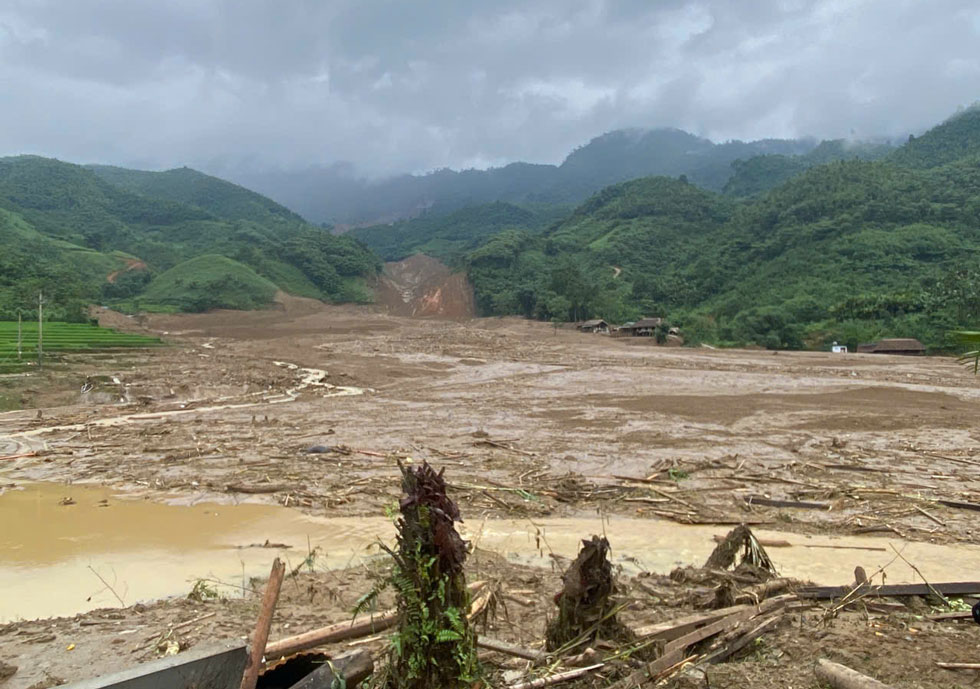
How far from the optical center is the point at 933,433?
1563 cm

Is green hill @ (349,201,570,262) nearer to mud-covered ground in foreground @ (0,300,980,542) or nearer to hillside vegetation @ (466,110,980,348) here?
hillside vegetation @ (466,110,980,348)

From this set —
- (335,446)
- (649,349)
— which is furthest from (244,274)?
(335,446)

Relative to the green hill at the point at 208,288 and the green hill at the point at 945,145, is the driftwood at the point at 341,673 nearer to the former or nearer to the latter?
the green hill at the point at 208,288

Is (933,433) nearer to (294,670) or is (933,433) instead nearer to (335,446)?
(335,446)

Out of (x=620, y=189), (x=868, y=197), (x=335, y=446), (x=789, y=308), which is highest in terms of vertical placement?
(x=620, y=189)

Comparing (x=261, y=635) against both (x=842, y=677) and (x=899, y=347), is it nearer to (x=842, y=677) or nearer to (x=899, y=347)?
(x=842, y=677)

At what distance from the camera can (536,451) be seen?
44.7ft

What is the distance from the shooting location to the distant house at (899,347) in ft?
140

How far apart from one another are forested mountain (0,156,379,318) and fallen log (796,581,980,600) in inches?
2114

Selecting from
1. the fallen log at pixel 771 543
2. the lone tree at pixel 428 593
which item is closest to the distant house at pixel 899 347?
the fallen log at pixel 771 543

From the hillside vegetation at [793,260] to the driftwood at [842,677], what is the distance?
49.0 metres

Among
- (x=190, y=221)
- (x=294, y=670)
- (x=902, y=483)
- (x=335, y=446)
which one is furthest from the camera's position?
(x=190, y=221)

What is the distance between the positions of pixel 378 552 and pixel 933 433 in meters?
15.2

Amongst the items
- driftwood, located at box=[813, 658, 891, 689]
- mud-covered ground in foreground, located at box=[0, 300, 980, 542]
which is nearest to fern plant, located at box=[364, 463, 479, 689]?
driftwood, located at box=[813, 658, 891, 689]
